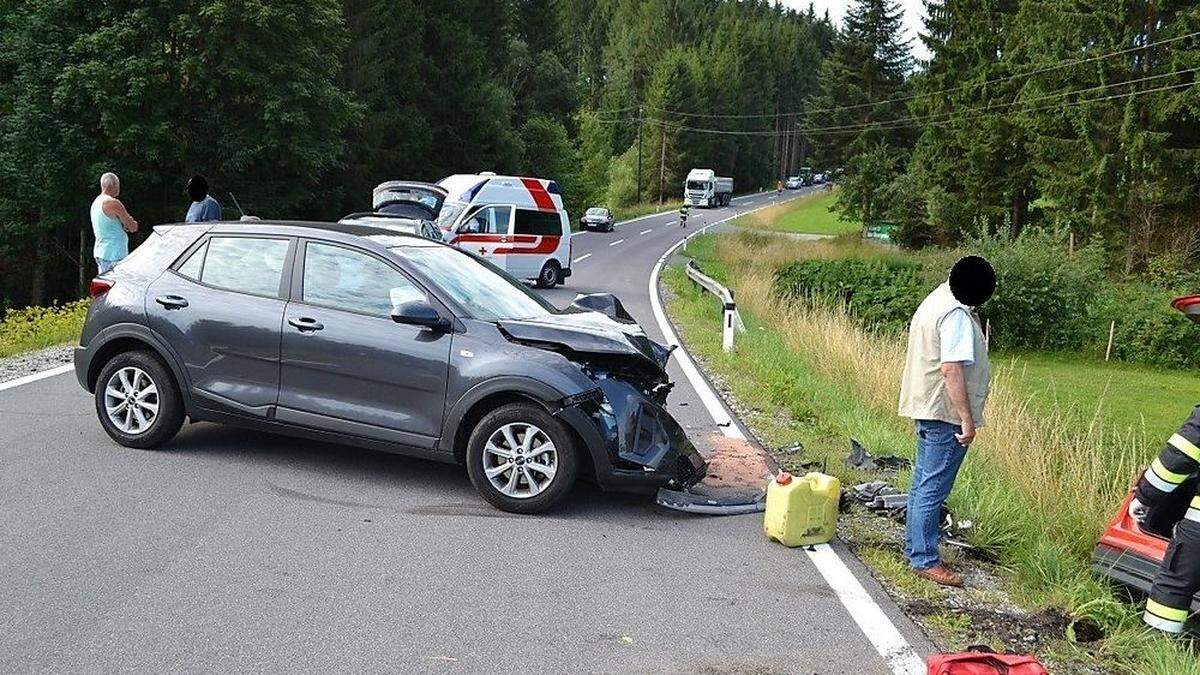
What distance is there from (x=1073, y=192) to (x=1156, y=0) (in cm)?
650

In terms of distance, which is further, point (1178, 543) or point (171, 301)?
point (171, 301)

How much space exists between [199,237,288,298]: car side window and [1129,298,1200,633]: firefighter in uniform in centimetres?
525

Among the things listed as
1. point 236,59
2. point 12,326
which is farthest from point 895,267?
point 12,326

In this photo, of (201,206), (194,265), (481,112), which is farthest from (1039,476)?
(481,112)

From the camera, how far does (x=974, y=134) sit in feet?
143

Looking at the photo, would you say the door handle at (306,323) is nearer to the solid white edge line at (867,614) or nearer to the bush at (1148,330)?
the solid white edge line at (867,614)

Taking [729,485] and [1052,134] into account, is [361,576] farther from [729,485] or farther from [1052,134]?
[1052,134]

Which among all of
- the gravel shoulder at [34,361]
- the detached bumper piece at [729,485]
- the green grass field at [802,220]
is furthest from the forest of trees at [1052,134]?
the gravel shoulder at [34,361]

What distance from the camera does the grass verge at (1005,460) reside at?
4.72 meters

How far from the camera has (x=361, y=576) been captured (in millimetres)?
5035

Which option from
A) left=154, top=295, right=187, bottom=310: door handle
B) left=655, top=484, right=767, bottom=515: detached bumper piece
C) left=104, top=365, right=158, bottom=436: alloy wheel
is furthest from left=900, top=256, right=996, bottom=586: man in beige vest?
left=104, top=365, right=158, bottom=436: alloy wheel

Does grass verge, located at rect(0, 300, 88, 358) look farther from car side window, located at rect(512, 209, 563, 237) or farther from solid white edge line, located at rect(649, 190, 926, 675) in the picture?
car side window, located at rect(512, 209, 563, 237)

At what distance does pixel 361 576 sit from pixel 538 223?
775 inches

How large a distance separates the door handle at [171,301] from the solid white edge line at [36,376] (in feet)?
10.4
